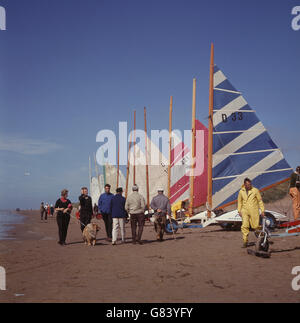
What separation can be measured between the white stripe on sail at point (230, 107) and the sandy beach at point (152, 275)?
23.0 feet

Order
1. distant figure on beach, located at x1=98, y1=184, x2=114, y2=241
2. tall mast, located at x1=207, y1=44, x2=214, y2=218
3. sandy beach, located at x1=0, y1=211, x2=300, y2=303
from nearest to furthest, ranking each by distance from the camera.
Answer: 1. sandy beach, located at x1=0, y1=211, x2=300, y2=303
2. distant figure on beach, located at x1=98, y1=184, x2=114, y2=241
3. tall mast, located at x1=207, y1=44, x2=214, y2=218

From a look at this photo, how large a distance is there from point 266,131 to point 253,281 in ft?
39.3

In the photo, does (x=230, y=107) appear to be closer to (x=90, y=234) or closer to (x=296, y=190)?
(x=296, y=190)

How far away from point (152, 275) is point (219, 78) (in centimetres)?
1212

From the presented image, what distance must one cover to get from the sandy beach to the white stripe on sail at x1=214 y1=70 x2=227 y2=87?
8.43 meters

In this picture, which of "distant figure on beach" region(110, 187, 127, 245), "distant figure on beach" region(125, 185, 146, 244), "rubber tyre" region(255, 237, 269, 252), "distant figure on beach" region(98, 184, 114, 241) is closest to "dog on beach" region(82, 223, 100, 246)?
"distant figure on beach" region(110, 187, 127, 245)

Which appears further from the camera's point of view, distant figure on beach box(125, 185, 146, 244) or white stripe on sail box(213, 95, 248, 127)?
white stripe on sail box(213, 95, 248, 127)

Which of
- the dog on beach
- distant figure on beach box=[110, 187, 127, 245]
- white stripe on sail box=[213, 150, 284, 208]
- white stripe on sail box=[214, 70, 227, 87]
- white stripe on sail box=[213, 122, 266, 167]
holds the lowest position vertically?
the dog on beach

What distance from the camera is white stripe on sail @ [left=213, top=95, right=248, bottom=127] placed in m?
16.5

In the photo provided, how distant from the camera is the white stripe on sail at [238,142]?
638 inches

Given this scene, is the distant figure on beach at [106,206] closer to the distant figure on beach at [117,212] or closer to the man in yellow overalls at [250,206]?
the distant figure on beach at [117,212]

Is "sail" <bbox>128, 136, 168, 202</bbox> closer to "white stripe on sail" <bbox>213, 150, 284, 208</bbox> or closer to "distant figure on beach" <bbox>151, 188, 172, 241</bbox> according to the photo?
"white stripe on sail" <bbox>213, 150, 284, 208</bbox>
